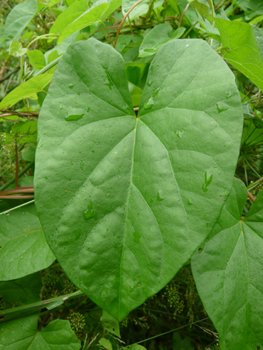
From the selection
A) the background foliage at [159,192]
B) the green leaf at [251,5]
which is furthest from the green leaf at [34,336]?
the green leaf at [251,5]

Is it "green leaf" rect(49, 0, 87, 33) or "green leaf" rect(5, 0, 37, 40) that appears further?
"green leaf" rect(5, 0, 37, 40)

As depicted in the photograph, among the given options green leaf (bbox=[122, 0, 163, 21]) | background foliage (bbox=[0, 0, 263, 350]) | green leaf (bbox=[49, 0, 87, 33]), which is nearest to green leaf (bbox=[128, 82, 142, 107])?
background foliage (bbox=[0, 0, 263, 350])

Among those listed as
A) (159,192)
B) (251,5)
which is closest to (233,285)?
(159,192)

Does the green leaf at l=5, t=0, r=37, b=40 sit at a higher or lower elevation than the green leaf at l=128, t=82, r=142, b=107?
higher

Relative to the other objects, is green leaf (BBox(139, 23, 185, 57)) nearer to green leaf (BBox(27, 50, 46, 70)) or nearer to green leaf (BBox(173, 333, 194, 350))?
green leaf (BBox(27, 50, 46, 70))

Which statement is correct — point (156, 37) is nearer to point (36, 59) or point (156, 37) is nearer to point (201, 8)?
point (201, 8)

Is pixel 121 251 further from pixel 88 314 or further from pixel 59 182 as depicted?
pixel 88 314
